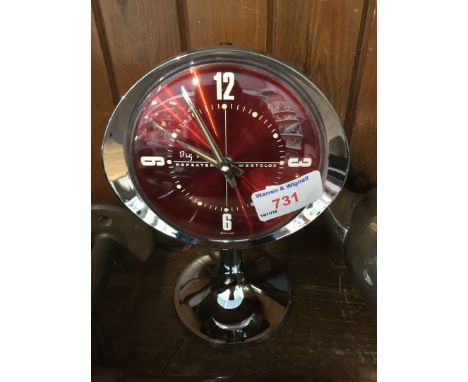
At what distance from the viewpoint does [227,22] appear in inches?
36.8

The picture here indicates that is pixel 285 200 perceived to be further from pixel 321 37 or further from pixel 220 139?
pixel 321 37

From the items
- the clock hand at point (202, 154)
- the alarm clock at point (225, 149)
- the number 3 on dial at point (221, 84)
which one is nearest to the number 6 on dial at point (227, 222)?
the alarm clock at point (225, 149)

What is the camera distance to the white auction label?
0.74 m

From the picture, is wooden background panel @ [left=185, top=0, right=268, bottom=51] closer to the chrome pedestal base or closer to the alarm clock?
the alarm clock

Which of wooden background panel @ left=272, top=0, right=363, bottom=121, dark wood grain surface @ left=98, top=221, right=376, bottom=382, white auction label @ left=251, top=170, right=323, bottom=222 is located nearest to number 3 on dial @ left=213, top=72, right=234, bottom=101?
white auction label @ left=251, top=170, right=323, bottom=222

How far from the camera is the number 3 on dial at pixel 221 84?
0.69 m

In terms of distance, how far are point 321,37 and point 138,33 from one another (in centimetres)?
41

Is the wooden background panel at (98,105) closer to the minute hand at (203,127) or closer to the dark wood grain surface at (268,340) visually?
the dark wood grain surface at (268,340)

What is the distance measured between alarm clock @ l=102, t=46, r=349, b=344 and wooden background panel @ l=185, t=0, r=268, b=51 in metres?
0.26

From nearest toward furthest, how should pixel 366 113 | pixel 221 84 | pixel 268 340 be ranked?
pixel 221 84, pixel 268 340, pixel 366 113

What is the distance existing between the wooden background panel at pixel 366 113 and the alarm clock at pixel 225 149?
1.09 feet

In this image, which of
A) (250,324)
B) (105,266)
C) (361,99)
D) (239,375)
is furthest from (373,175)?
(105,266)

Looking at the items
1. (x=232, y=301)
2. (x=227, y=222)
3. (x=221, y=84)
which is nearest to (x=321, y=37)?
(x=221, y=84)

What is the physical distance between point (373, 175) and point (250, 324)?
0.54 m
